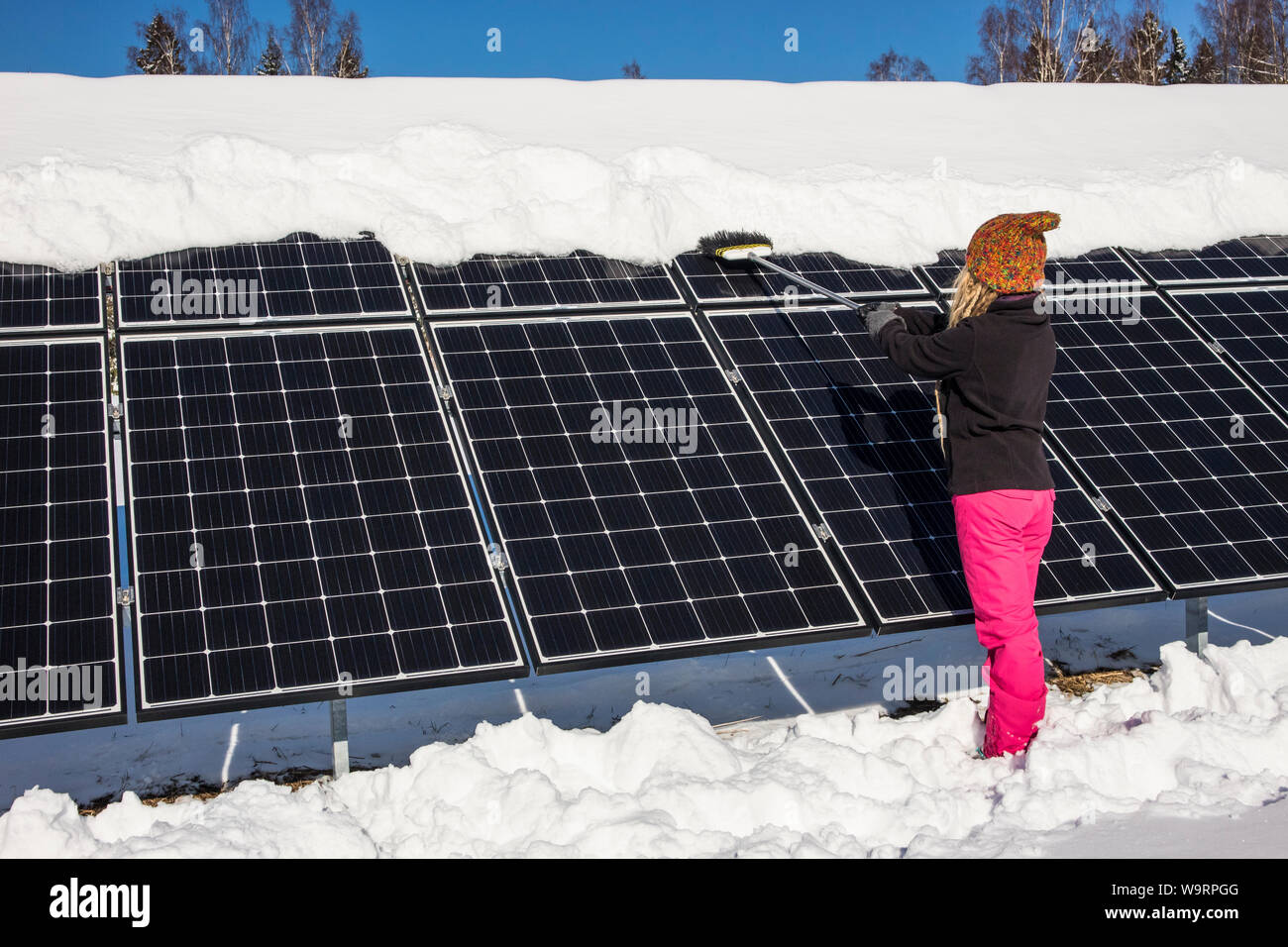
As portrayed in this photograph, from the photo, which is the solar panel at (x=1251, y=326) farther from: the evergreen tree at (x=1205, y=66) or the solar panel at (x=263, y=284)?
the evergreen tree at (x=1205, y=66)

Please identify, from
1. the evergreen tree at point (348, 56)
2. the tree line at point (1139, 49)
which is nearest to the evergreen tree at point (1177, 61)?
the tree line at point (1139, 49)

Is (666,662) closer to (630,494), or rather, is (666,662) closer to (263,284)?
(630,494)

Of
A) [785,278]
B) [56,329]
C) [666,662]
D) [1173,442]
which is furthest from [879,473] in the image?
[56,329]

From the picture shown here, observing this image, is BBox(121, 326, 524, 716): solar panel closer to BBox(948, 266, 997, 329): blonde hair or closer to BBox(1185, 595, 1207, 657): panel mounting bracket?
BBox(948, 266, 997, 329): blonde hair

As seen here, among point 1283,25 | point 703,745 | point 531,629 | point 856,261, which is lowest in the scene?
point 703,745

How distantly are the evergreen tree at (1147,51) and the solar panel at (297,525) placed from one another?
169 ft

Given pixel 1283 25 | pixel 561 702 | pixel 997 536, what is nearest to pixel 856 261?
pixel 997 536

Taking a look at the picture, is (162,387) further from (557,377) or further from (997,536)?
(997,536)

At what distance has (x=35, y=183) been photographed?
26.7ft

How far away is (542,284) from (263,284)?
1.87m

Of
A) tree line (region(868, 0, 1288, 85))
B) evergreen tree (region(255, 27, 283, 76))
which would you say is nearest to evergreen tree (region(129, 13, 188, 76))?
evergreen tree (region(255, 27, 283, 76))

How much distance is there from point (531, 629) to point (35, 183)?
17.2ft

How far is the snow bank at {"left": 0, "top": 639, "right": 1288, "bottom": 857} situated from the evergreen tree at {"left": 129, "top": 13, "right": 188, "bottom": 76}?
51.7 metres
